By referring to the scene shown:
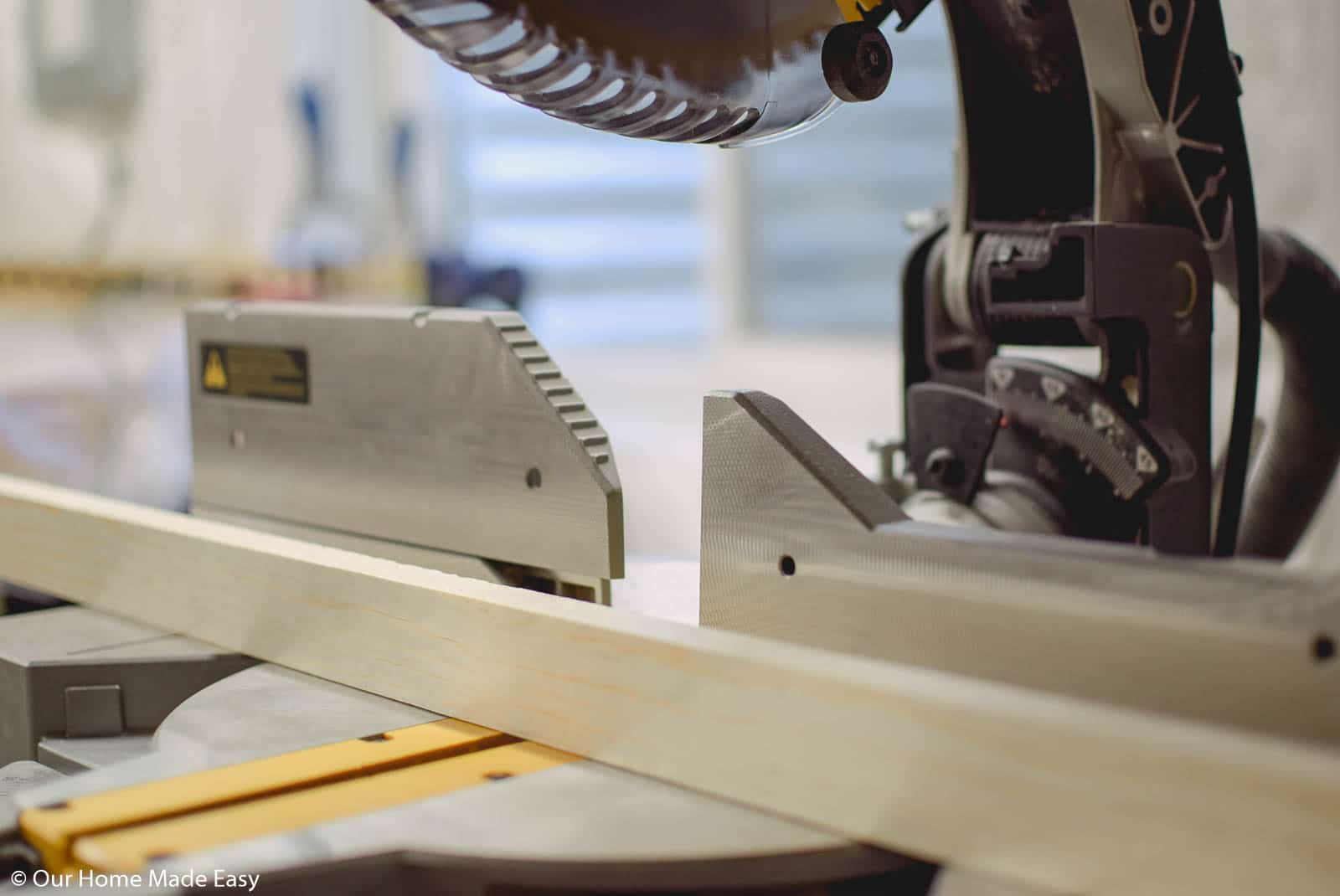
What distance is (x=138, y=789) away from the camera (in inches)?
25.4

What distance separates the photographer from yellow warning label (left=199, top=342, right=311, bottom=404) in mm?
1060

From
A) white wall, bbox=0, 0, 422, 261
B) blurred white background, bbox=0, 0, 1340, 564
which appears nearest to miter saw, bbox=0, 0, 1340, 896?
blurred white background, bbox=0, 0, 1340, 564

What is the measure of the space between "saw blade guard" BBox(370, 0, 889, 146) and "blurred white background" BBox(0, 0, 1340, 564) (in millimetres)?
721

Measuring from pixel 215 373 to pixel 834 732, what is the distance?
749mm

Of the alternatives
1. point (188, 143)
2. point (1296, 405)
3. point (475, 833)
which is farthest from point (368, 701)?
point (188, 143)

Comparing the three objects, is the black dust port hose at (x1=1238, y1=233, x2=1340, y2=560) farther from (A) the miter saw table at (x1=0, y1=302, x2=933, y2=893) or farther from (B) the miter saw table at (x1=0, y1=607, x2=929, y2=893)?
(B) the miter saw table at (x1=0, y1=607, x2=929, y2=893)

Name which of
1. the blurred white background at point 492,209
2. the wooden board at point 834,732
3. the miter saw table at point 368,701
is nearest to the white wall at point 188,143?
the blurred white background at point 492,209

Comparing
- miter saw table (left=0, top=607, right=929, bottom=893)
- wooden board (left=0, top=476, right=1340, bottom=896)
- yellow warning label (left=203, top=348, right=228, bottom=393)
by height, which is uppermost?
yellow warning label (left=203, top=348, right=228, bottom=393)

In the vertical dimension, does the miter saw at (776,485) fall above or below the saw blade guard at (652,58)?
below

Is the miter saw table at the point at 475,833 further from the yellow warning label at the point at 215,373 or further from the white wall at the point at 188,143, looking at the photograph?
the white wall at the point at 188,143

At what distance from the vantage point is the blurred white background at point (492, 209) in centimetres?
227

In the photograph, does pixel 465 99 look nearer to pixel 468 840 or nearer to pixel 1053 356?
pixel 1053 356

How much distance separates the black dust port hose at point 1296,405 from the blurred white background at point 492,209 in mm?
602

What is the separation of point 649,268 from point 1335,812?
2.93 m
